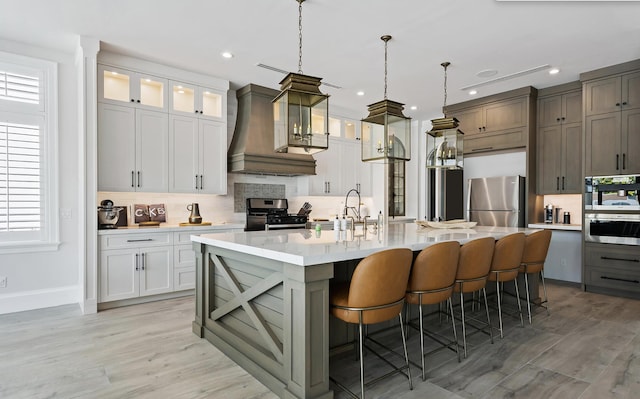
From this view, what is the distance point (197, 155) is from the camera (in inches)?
197

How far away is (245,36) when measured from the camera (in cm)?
388

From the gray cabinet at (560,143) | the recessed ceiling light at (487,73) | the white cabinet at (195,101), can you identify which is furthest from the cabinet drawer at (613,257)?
the white cabinet at (195,101)

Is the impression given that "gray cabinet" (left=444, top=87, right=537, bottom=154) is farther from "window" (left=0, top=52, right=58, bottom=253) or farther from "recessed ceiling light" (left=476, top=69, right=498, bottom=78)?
"window" (left=0, top=52, right=58, bottom=253)

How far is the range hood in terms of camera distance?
524 centimetres

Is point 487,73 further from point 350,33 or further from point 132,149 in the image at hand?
point 132,149

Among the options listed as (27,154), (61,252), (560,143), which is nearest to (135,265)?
(61,252)

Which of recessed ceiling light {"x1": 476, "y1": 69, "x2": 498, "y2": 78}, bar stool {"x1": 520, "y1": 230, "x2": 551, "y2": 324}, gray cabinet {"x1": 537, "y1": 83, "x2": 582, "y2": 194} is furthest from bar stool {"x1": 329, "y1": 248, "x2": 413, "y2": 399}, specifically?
gray cabinet {"x1": 537, "y1": 83, "x2": 582, "y2": 194}

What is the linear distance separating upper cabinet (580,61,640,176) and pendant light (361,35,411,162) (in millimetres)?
3091

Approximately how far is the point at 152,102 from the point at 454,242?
4.13 meters

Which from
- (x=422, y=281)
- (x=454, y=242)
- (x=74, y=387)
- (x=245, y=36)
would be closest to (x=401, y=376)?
(x=422, y=281)

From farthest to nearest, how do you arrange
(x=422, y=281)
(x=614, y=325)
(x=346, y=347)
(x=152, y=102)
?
1. (x=152, y=102)
2. (x=614, y=325)
3. (x=346, y=347)
4. (x=422, y=281)

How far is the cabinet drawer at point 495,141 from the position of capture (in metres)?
5.68

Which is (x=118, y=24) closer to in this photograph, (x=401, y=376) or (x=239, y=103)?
(x=239, y=103)

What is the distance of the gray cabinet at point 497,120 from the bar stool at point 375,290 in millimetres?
4214
